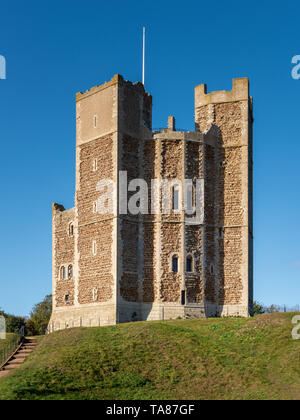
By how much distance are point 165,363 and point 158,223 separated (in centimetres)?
1541

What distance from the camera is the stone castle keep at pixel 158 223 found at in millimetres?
45750

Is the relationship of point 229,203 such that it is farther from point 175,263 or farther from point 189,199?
point 175,263

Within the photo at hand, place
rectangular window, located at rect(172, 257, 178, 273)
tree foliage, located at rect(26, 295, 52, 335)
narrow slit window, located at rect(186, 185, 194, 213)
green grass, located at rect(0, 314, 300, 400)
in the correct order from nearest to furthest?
1. green grass, located at rect(0, 314, 300, 400)
2. rectangular window, located at rect(172, 257, 178, 273)
3. narrow slit window, located at rect(186, 185, 194, 213)
4. tree foliage, located at rect(26, 295, 52, 335)

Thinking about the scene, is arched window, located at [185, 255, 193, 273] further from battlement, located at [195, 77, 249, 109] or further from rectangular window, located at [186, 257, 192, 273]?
battlement, located at [195, 77, 249, 109]

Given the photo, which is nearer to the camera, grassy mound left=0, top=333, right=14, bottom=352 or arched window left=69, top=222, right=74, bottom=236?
grassy mound left=0, top=333, right=14, bottom=352

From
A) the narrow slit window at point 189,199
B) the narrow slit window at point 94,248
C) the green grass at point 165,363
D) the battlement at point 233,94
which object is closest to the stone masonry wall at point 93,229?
the narrow slit window at point 94,248

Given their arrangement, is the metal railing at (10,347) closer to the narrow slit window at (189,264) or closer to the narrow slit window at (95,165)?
the narrow slit window at (189,264)

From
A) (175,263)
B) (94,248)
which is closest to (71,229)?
(94,248)

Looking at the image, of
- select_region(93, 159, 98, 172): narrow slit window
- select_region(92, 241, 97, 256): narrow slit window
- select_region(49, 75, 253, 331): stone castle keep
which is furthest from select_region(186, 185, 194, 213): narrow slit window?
select_region(92, 241, 97, 256): narrow slit window

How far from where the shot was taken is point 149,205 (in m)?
47.3

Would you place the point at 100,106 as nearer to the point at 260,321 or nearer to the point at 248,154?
the point at 248,154

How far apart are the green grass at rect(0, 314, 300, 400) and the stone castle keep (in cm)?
638

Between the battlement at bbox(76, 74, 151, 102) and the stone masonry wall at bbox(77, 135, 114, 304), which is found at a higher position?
the battlement at bbox(76, 74, 151, 102)

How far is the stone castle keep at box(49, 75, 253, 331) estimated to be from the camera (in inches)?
1801
